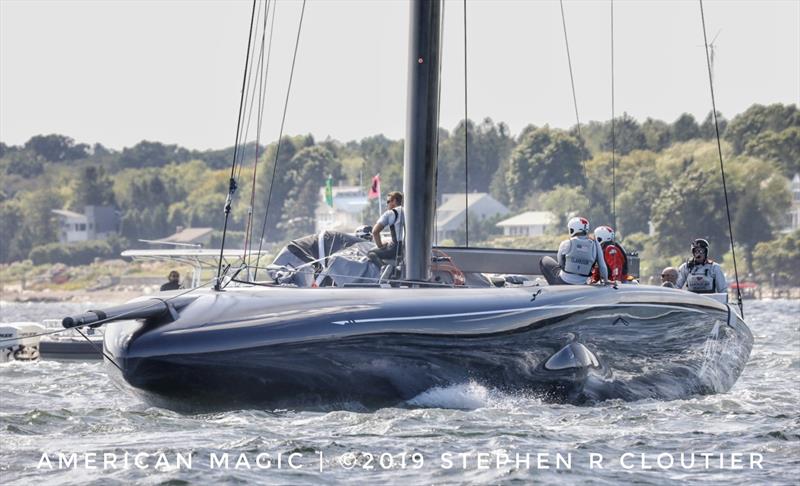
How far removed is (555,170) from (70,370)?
101003 millimetres

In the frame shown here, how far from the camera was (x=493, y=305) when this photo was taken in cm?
1117

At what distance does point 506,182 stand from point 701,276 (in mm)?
114341

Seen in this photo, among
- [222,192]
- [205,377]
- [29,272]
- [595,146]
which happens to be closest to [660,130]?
[595,146]

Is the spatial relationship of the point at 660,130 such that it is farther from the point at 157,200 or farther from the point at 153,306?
the point at 153,306

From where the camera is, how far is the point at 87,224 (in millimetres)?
139125

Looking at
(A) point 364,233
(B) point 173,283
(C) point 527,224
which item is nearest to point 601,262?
(A) point 364,233

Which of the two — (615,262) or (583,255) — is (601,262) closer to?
(583,255)

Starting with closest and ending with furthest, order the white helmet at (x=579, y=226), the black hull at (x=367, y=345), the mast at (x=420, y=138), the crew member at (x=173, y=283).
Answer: the black hull at (x=367, y=345) → the mast at (x=420, y=138) → the white helmet at (x=579, y=226) → the crew member at (x=173, y=283)

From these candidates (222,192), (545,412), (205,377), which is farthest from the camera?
(222,192)

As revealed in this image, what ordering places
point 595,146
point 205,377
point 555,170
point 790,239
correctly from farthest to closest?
point 595,146
point 555,170
point 790,239
point 205,377

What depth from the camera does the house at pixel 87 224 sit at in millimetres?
138500

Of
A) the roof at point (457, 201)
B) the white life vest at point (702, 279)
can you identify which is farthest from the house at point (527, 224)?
the white life vest at point (702, 279)

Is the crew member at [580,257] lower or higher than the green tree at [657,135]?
lower

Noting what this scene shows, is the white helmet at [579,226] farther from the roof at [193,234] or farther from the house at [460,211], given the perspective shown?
the roof at [193,234]
